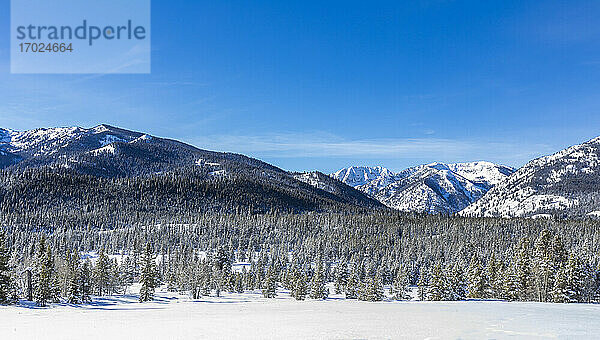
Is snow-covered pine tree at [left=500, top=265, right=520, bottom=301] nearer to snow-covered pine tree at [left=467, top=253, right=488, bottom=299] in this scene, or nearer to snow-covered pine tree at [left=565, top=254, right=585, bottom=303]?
snow-covered pine tree at [left=467, top=253, right=488, bottom=299]

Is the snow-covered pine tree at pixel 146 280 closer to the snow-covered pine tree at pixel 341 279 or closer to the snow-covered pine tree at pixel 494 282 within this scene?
the snow-covered pine tree at pixel 341 279

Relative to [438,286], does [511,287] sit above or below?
above

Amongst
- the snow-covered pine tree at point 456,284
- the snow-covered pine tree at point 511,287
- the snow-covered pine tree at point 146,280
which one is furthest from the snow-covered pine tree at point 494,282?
the snow-covered pine tree at point 146,280

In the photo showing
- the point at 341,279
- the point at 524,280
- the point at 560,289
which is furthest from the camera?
Result: the point at 341,279

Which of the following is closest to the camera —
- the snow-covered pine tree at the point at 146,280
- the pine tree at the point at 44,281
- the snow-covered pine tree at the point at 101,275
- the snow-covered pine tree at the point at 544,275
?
the pine tree at the point at 44,281

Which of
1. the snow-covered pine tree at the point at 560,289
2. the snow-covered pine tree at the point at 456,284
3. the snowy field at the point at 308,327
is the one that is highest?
the snowy field at the point at 308,327

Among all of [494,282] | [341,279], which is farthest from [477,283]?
[341,279]

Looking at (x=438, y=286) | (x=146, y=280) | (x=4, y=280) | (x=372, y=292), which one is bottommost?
(x=372, y=292)

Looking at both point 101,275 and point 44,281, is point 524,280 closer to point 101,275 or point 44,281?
point 44,281

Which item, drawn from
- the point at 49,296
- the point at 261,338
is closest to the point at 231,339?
the point at 261,338

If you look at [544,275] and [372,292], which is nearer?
[544,275]

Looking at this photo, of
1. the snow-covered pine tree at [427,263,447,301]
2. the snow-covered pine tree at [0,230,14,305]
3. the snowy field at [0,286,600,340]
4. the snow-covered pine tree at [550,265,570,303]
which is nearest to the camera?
the snowy field at [0,286,600,340]

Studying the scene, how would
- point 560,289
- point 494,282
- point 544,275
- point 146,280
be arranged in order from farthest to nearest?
1. point 494,282
2. point 146,280
3. point 544,275
4. point 560,289

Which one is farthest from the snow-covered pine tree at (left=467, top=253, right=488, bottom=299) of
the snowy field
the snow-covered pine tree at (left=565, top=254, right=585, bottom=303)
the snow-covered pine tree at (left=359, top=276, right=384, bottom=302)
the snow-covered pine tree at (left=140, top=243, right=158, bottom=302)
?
the snow-covered pine tree at (left=140, top=243, right=158, bottom=302)
